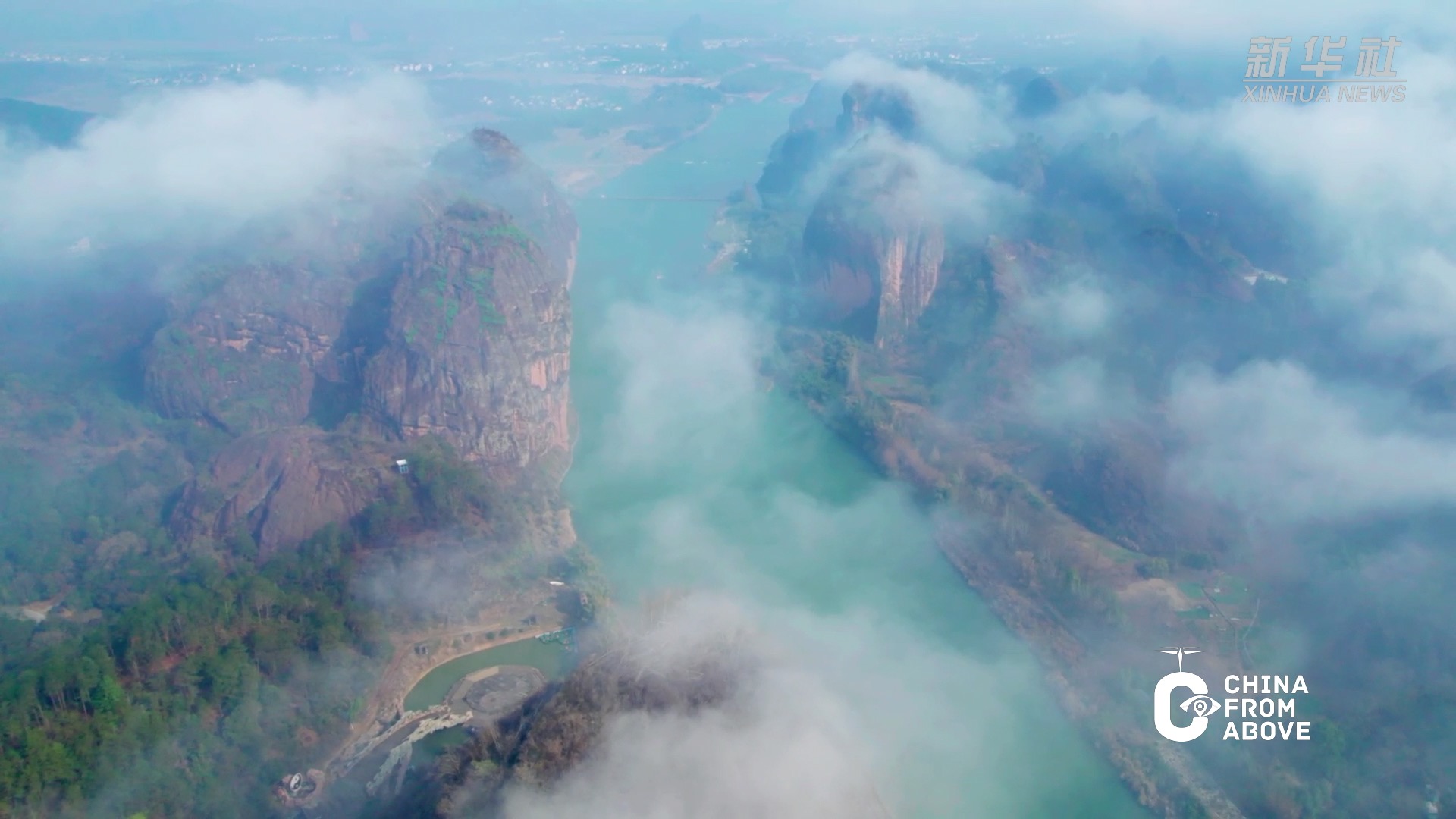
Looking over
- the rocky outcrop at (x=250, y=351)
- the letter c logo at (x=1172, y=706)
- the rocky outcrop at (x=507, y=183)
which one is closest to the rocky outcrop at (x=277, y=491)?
the rocky outcrop at (x=250, y=351)

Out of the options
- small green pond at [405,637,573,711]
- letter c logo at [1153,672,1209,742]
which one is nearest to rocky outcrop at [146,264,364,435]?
small green pond at [405,637,573,711]

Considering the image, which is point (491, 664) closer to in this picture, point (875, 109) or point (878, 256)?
point (878, 256)

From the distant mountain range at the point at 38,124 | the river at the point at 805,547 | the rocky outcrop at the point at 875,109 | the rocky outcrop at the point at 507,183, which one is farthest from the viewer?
the rocky outcrop at the point at 875,109

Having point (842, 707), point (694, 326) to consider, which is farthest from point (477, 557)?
point (694, 326)

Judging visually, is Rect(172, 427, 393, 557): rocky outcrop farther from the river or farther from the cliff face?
the river

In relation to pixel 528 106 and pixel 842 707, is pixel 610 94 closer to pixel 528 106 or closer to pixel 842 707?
pixel 528 106

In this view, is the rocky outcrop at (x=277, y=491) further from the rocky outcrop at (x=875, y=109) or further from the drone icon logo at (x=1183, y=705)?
the rocky outcrop at (x=875, y=109)
